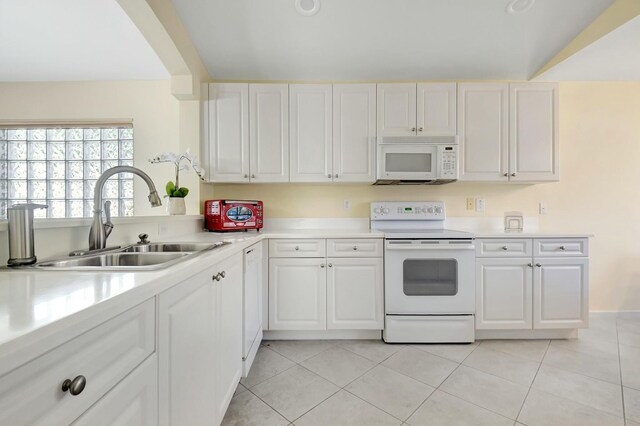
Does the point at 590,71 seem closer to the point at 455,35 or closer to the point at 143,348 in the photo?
the point at 455,35

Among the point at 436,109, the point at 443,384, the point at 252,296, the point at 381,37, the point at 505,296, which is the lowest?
the point at 443,384

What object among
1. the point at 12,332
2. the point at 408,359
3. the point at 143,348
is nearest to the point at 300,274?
the point at 408,359

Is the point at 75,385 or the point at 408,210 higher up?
the point at 408,210

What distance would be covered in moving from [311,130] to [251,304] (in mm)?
1531

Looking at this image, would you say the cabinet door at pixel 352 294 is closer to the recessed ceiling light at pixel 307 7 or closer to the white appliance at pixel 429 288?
the white appliance at pixel 429 288

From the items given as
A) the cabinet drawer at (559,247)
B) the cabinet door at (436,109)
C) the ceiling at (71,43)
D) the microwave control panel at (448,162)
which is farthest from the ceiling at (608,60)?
the ceiling at (71,43)

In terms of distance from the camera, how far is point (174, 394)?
796mm

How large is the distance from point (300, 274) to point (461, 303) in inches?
50.0

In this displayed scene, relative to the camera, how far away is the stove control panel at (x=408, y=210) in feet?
8.57

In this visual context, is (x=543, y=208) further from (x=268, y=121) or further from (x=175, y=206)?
(x=175, y=206)

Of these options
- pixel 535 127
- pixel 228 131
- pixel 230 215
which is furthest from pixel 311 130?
pixel 535 127

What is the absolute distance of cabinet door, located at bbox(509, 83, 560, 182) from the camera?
2.37 meters

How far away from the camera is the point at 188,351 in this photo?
89cm

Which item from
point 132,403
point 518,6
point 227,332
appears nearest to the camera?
point 132,403
